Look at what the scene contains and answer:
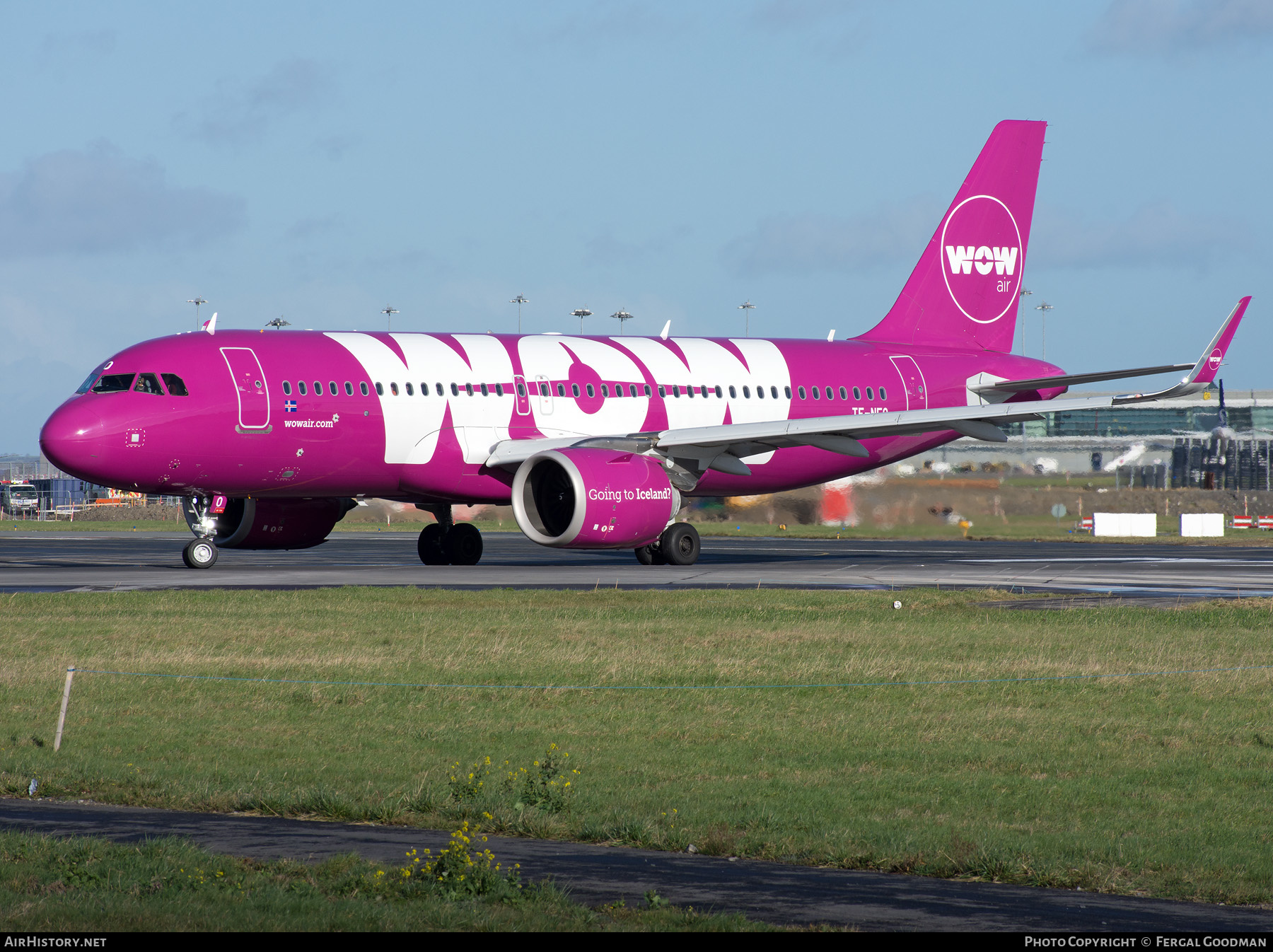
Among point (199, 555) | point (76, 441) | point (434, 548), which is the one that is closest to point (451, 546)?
point (434, 548)

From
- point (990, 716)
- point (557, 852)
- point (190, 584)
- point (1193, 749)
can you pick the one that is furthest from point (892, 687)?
point (190, 584)

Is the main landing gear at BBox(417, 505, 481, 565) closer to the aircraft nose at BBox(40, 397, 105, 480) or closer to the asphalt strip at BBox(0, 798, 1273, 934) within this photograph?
the aircraft nose at BBox(40, 397, 105, 480)

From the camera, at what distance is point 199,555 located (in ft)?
98.9

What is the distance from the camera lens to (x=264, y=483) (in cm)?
2948

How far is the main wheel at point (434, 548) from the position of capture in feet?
110

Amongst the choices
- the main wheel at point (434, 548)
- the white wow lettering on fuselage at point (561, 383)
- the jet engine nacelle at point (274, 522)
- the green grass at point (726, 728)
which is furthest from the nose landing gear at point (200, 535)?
the green grass at point (726, 728)

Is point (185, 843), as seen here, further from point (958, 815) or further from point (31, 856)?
point (958, 815)

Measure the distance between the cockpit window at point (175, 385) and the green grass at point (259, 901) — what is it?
832 inches

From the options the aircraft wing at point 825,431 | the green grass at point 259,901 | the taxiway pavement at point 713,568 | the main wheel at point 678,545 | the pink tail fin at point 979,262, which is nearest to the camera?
the green grass at point 259,901

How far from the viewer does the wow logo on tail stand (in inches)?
1528

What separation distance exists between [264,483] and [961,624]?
50.0 feet

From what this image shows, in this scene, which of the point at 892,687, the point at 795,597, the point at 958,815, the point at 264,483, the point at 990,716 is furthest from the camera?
the point at 264,483

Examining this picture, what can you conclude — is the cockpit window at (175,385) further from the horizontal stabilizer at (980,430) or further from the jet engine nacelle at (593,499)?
the horizontal stabilizer at (980,430)

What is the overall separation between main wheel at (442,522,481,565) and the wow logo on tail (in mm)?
14301
